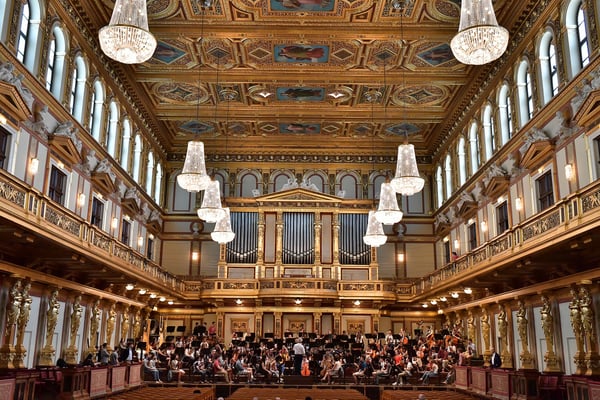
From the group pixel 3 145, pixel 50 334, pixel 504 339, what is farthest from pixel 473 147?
pixel 3 145

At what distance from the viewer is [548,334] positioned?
51.1 ft

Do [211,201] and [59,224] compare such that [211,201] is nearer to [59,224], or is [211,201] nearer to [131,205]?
[59,224]

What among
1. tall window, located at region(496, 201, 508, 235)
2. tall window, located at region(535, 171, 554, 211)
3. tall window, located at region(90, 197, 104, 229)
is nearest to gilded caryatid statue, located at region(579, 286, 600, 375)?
tall window, located at region(535, 171, 554, 211)

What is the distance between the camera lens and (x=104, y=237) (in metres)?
17.2

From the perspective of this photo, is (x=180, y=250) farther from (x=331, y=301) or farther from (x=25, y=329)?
(x=25, y=329)

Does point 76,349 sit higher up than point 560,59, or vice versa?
point 560,59

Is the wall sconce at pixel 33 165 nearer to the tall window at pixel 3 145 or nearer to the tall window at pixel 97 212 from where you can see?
the tall window at pixel 3 145

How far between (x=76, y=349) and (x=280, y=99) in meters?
13.2

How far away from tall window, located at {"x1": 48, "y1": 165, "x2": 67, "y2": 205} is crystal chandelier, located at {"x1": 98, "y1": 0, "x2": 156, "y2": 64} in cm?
935

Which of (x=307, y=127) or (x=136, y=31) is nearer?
(x=136, y=31)

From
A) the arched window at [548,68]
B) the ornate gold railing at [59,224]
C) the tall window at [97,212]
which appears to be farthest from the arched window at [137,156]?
the arched window at [548,68]

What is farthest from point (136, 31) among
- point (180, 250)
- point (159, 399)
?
point (180, 250)

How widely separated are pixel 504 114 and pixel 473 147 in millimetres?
3716

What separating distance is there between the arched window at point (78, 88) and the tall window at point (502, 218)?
14764 millimetres
